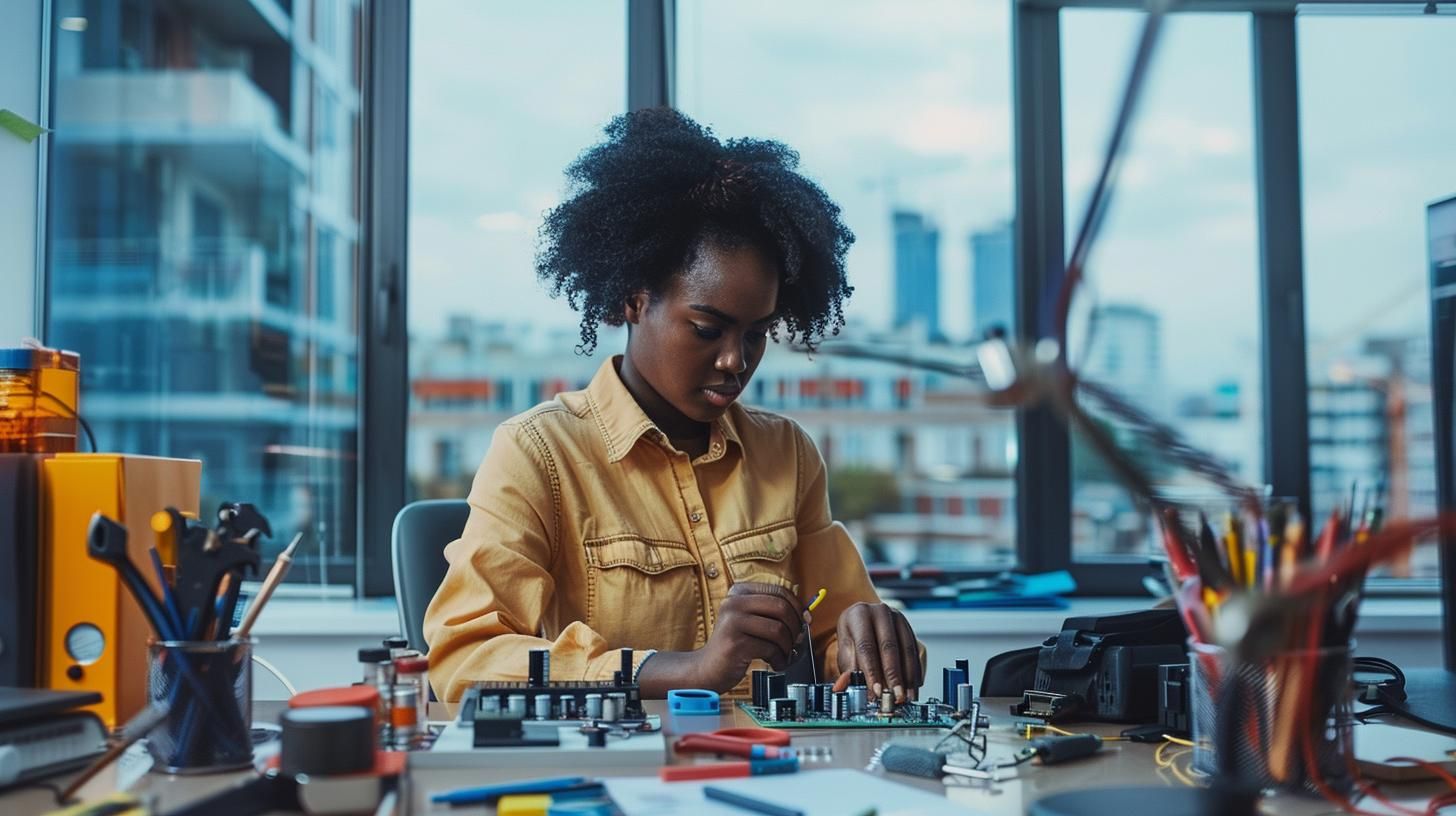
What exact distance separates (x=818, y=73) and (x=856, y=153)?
22cm

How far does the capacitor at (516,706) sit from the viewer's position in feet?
3.47

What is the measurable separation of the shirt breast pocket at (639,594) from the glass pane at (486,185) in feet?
4.22

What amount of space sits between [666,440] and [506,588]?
0.36 meters

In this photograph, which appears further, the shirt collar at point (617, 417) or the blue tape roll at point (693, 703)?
the shirt collar at point (617, 417)

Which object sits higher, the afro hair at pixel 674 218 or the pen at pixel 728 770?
the afro hair at pixel 674 218

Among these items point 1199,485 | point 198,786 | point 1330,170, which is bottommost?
point 198,786

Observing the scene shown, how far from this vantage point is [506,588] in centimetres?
148

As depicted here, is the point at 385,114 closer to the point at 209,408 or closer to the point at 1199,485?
the point at 209,408

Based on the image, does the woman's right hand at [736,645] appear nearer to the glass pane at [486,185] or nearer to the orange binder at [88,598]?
the orange binder at [88,598]

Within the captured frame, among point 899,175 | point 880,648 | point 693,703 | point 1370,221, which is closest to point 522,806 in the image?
point 693,703

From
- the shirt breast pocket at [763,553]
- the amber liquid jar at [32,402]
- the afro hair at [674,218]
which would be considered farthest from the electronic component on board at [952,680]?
the amber liquid jar at [32,402]

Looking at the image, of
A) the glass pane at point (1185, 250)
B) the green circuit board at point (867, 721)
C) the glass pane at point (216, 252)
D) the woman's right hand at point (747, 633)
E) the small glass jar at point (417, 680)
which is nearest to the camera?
the small glass jar at point (417, 680)

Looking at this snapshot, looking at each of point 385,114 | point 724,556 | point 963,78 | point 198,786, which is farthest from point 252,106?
point 198,786

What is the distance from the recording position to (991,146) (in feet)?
9.80
